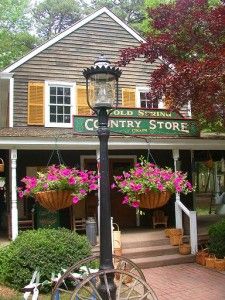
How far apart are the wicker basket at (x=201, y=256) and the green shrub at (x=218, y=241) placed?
183 mm

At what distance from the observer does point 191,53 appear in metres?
10.1

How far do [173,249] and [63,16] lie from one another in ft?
96.0

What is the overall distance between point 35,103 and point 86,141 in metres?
3.68

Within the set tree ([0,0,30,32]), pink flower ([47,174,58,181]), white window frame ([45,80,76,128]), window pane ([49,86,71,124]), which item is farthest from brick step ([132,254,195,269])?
tree ([0,0,30,32])

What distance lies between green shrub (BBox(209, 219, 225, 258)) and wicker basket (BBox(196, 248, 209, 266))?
183mm

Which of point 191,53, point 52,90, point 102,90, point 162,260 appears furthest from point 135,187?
point 52,90

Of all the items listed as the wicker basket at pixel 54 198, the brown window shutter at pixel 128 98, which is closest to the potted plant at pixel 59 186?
the wicker basket at pixel 54 198

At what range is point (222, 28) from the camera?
9.20 m

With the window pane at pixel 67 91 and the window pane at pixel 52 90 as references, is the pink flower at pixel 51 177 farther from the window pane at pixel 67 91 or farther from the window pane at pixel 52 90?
the window pane at pixel 67 91

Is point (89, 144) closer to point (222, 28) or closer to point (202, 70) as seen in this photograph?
point (202, 70)

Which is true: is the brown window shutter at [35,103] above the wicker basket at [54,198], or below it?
above

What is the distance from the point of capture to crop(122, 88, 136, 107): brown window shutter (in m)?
14.6

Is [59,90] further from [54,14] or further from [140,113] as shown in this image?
[54,14]

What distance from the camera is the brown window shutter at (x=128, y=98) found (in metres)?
14.6
